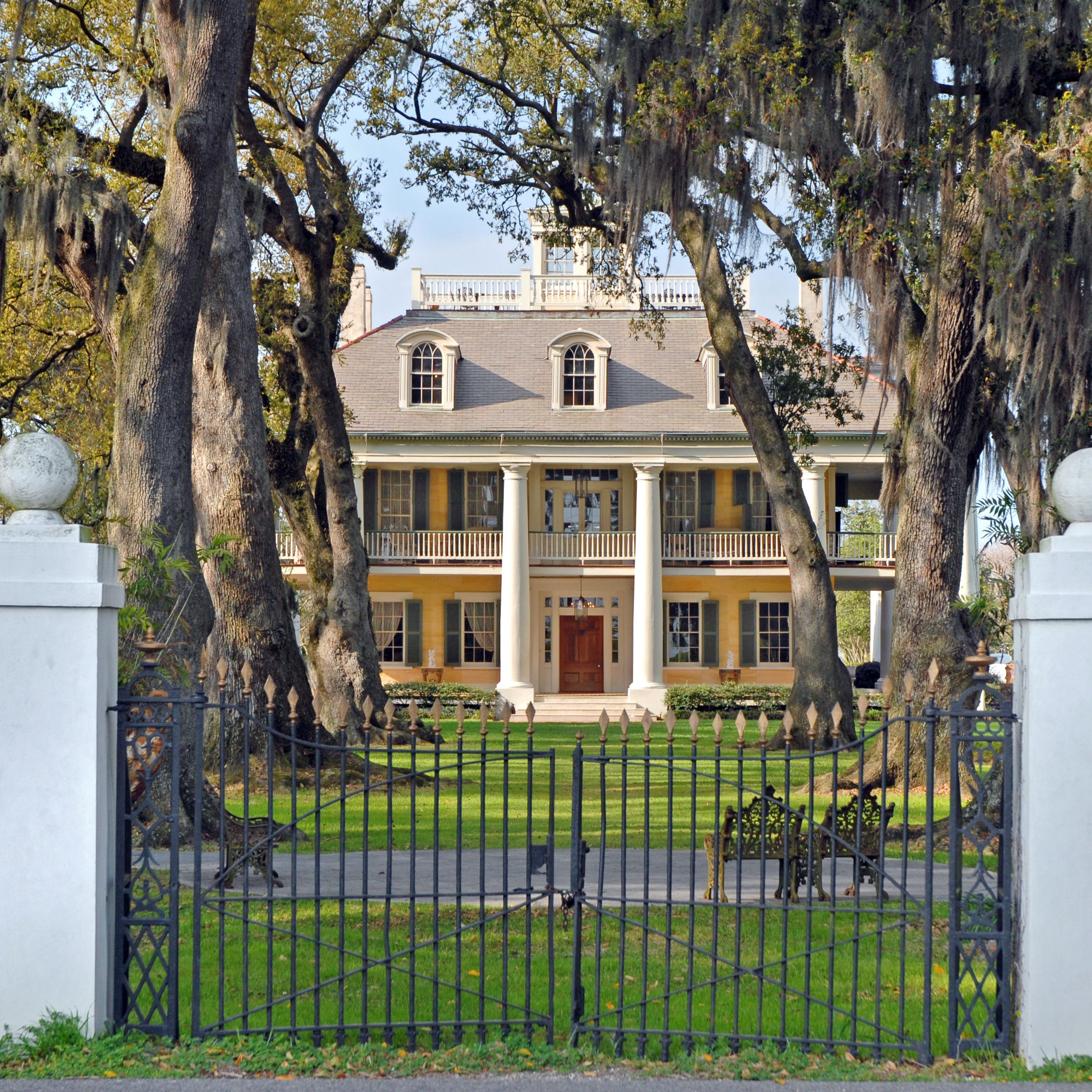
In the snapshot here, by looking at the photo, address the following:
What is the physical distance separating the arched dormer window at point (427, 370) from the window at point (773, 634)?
877 centimetres

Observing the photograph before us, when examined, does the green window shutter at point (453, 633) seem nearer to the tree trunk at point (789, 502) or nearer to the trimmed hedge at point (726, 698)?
the trimmed hedge at point (726, 698)

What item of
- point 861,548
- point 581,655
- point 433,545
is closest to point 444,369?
point 433,545

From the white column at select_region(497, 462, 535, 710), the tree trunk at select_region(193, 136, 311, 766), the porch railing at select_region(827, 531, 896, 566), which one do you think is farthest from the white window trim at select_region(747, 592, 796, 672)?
the tree trunk at select_region(193, 136, 311, 766)

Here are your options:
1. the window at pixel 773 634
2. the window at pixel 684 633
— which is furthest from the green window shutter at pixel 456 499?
the window at pixel 773 634

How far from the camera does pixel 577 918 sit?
4934 millimetres

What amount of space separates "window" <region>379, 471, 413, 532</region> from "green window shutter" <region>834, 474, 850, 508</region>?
1009 centimetres

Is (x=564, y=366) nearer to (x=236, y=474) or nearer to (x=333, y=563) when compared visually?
(x=333, y=563)

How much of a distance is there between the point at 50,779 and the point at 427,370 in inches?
1029

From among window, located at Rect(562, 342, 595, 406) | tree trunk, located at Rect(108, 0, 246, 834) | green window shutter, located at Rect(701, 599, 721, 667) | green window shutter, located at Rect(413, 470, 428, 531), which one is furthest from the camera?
green window shutter, located at Rect(413, 470, 428, 531)

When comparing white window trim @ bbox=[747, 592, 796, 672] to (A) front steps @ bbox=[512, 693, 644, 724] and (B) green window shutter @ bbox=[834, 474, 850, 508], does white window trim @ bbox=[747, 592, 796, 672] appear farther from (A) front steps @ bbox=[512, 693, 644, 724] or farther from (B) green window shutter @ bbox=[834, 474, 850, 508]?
(A) front steps @ bbox=[512, 693, 644, 724]

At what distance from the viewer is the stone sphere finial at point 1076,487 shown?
4.71 meters

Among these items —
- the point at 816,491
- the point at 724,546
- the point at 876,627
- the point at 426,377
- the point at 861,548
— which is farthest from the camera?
the point at 876,627

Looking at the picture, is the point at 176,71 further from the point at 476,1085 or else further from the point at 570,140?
the point at 476,1085

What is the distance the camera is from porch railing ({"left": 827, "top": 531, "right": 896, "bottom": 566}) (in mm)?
29234
